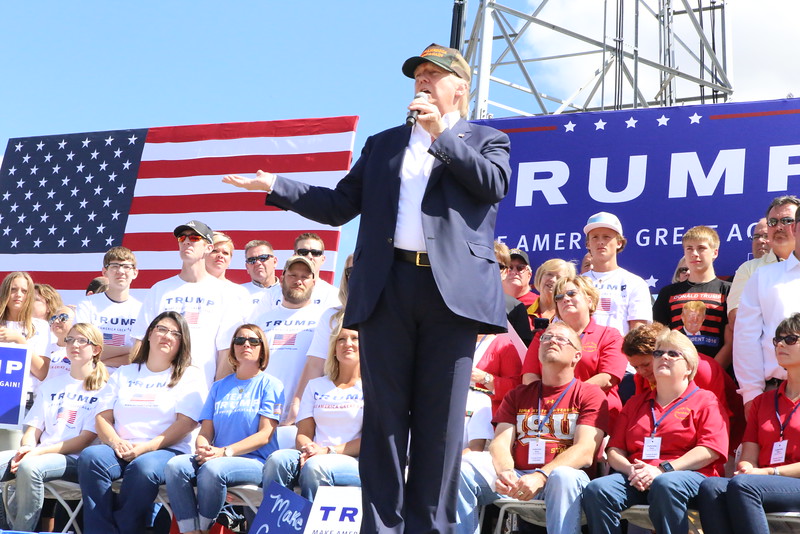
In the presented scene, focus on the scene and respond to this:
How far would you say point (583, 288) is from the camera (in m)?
4.99

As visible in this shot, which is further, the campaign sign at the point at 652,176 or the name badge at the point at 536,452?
the campaign sign at the point at 652,176

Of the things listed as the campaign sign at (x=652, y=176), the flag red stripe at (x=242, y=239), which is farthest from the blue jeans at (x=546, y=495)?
the flag red stripe at (x=242, y=239)

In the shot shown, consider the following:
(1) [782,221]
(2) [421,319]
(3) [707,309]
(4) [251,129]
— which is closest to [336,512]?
(2) [421,319]

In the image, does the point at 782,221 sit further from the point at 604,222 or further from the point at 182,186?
the point at 182,186

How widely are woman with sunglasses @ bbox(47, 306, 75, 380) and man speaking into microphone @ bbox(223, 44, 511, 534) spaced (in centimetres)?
388

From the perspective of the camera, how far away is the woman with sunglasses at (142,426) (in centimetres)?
473

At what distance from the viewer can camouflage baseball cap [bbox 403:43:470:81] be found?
2.59 m

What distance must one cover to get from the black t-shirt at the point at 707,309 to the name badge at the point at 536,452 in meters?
1.14

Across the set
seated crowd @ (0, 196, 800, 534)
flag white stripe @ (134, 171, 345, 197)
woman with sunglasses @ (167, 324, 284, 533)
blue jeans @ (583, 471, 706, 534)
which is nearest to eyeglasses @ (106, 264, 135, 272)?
seated crowd @ (0, 196, 800, 534)

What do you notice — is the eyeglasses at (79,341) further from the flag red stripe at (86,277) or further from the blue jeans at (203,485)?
the flag red stripe at (86,277)

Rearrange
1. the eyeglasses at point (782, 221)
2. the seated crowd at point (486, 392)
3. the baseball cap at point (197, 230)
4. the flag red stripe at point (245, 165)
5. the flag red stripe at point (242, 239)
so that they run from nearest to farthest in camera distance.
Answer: the seated crowd at point (486, 392), the eyeglasses at point (782, 221), the baseball cap at point (197, 230), the flag red stripe at point (242, 239), the flag red stripe at point (245, 165)

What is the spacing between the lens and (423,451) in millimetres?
2529

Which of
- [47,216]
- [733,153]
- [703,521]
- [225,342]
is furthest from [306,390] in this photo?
[47,216]

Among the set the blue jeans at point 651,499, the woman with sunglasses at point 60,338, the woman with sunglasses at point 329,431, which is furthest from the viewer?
the woman with sunglasses at point 60,338
